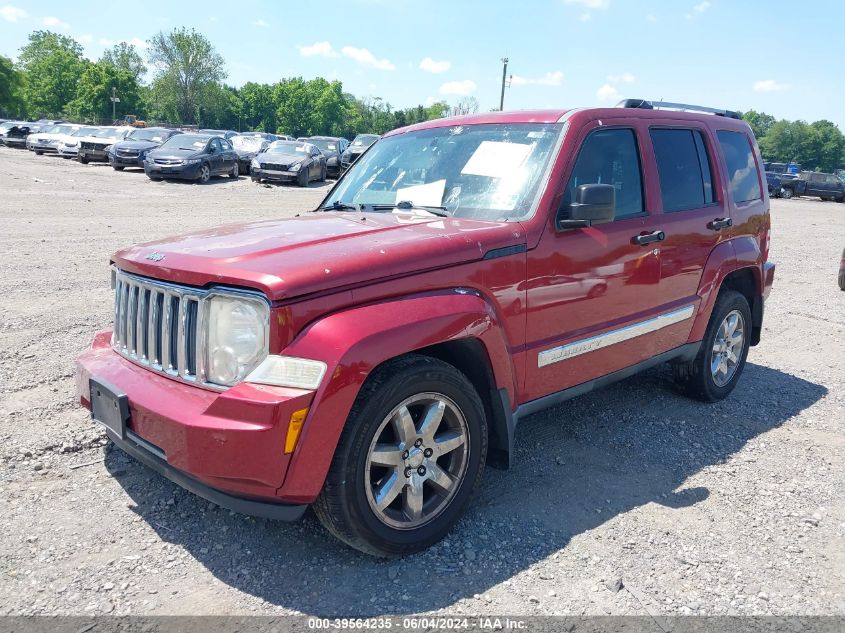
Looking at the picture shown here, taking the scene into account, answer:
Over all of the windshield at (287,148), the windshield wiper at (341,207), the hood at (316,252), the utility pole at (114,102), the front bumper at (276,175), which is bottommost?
the hood at (316,252)

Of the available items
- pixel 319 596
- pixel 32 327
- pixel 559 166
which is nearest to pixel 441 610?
pixel 319 596

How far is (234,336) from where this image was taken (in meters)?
2.74

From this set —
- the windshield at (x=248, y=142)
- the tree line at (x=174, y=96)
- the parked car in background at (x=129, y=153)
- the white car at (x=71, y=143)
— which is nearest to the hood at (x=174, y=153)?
the parked car in background at (x=129, y=153)

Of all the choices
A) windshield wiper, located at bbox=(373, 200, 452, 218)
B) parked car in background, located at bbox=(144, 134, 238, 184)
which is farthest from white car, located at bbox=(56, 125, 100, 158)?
windshield wiper, located at bbox=(373, 200, 452, 218)

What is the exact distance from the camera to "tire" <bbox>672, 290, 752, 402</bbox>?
16.4ft

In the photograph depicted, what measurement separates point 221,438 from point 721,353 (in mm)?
4078

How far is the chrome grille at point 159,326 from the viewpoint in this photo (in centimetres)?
284

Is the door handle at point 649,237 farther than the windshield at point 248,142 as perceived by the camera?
No

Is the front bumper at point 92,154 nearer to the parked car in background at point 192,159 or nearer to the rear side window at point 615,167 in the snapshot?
the parked car in background at point 192,159

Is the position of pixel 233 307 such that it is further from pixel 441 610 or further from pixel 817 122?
pixel 817 122

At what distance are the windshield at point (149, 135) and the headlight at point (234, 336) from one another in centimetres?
2642

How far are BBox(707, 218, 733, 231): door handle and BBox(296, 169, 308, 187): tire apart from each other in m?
19.6

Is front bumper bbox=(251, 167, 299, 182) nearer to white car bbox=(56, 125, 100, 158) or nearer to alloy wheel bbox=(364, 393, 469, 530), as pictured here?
white car bbox=(56, 125, 100, 158)

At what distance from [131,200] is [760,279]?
585 inches
